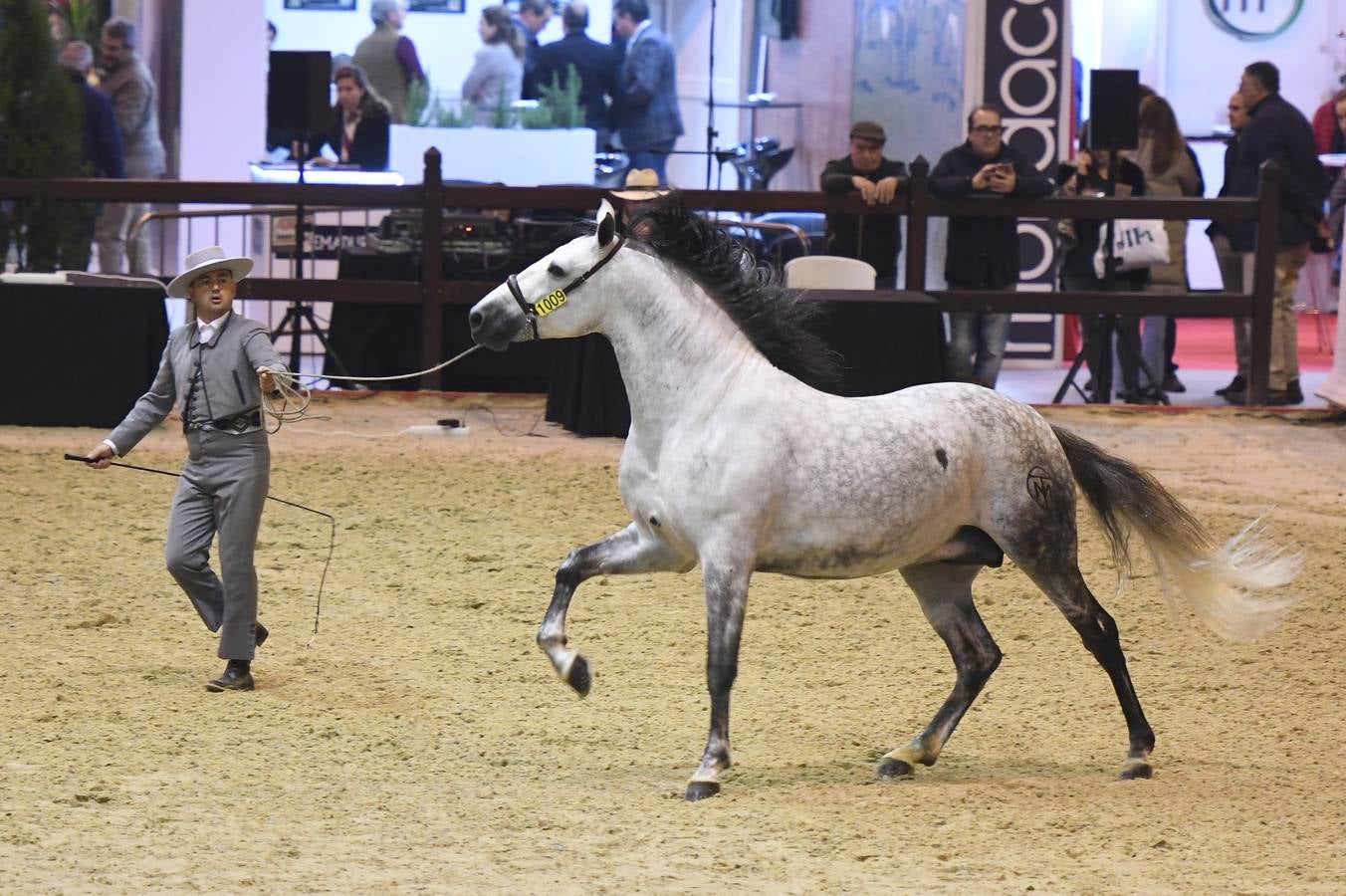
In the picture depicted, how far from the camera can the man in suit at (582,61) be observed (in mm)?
17672

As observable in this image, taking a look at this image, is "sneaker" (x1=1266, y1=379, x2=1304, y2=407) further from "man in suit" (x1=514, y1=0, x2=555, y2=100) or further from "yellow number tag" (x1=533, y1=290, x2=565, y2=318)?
"yellow number tag" (x1=533, y1=290, x2=565, y2=318)

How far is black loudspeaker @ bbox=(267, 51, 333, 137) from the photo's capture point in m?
13.0

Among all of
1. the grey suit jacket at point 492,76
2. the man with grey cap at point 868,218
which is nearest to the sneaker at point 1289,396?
the man with grey cap at point 868,218

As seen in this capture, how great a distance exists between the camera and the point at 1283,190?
531 inches

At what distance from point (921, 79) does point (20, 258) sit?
805 centimetres

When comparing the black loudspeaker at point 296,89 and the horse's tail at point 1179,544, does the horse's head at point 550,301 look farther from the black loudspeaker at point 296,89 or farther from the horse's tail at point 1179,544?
the black loudspeaker at point 296,89

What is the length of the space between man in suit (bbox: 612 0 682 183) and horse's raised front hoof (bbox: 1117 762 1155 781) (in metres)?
12.6

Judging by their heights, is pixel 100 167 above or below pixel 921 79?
below

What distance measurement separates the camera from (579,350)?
11.6 meters

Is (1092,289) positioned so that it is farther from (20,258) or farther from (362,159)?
(20,258)

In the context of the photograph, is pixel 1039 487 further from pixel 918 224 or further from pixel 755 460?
pixel 918 224

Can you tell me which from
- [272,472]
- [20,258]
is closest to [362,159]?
[20,258]

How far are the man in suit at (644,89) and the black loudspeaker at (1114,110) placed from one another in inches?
222

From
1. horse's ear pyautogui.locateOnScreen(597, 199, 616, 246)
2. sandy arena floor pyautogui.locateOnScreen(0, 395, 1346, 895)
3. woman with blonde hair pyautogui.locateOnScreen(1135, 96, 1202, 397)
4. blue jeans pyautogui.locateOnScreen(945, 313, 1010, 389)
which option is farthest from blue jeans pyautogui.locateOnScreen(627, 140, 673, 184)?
horse's ear pyautogui.locateOnScreen(597, 199, 616, 246)
